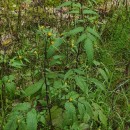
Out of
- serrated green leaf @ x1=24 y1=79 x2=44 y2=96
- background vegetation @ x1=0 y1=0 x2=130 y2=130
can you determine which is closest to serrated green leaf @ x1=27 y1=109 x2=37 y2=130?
background vegetation @ x1=0 y1=0 x2=130 y2=130

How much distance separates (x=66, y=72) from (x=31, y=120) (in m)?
0.49

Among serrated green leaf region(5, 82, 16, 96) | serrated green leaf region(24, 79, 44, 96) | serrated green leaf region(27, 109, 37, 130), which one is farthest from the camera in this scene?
serrated green leaf region(5, 82, 16, 96)

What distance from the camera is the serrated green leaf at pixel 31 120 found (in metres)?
2.13

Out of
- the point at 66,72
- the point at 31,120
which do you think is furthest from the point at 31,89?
the point at 66,72

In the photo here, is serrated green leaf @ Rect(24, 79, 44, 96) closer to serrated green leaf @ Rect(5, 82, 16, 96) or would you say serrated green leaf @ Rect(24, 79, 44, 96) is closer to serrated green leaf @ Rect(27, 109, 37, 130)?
serrated green leaf @ Rect(27, 109, 37, 130)

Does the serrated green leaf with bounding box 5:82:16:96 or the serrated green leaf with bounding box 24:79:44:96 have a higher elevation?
the serrated green leaf with bounding box 24:79:44:96

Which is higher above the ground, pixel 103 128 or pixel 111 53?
pixel 111 53

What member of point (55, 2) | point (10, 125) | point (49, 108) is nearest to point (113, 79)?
point (49, 108)

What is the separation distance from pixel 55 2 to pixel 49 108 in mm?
2842

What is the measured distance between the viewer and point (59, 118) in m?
2.45

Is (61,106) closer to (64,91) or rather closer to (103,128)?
(64,91)

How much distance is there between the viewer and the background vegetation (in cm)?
229

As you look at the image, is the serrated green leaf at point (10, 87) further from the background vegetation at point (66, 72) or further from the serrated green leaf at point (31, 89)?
the serrated green leaf at point (31, 89)

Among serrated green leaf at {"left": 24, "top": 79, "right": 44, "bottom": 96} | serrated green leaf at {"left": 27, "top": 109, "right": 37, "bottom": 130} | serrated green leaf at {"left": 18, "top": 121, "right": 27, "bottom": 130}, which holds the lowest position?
serrated green leaf at {"left": 18, "top": 121, "right": 27, "bottom": 130}
